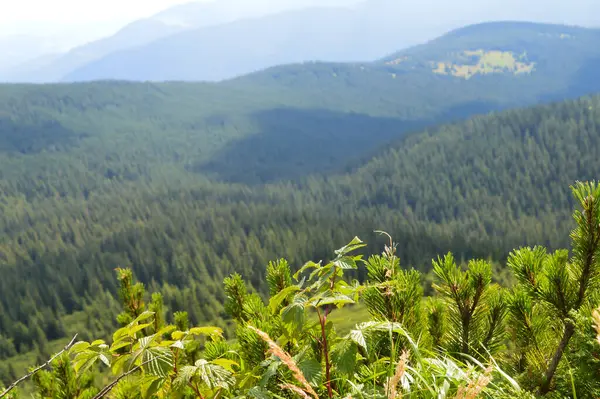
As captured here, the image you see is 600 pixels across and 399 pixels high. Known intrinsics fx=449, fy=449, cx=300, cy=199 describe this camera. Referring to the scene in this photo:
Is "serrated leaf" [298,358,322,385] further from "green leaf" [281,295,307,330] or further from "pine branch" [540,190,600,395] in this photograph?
"pine branch" [540,190,600,395]

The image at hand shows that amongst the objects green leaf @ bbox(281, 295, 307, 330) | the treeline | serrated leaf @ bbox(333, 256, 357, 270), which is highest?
serrated leaf @ bbox(333, 256, 357, 270)

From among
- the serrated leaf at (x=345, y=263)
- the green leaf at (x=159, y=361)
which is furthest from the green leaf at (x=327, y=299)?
the green leaf at (x=159, y=361)

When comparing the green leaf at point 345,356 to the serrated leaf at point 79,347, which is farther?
the serrated leaf at point 79,347

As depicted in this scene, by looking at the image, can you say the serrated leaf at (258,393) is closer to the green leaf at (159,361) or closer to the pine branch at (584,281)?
the green leaf at (159,361)

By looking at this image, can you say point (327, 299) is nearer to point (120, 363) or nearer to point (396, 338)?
point (396, 338)

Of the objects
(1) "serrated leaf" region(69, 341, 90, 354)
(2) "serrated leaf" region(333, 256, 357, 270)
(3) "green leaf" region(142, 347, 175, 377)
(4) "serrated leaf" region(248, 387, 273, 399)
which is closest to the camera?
(4) "serrated leaf" region(248, 387, 273, 399)

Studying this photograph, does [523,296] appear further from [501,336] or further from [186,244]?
[186,244]

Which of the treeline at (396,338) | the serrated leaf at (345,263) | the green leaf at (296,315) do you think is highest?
the serrated leaf at (345,263)

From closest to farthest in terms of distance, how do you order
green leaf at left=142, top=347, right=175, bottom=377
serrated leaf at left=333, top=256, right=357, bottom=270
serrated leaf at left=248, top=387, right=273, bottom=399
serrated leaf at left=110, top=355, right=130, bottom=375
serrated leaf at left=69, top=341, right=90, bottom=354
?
serrated leaf at left=248, top=387, right=273, bottom=399 → green leaf at left=142, top=347, right=175, bottom=377 → serrated leaf at left=333, top=256, right=357, bottom=270 → serrated leaf at left=110, top=355, right=130, bottom=375 → serrated leaf at left=69, top=341, right=90, bottom=354

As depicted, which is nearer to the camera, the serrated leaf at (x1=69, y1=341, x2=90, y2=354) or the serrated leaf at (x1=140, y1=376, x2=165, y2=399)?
the serrated leaf at (x1=140, y1=376, x2=165, y2=399)

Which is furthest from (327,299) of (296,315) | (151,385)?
(151,385)

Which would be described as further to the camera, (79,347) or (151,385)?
(79,347)

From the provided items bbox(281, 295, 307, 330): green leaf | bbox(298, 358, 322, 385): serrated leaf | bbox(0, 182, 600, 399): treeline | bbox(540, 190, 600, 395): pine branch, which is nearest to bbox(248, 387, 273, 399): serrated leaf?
bbox(0, 182, 600, 399): treeline

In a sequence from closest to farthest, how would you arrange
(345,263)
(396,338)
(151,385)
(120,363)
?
1. (151,385)
2. (345,263)
3. (120,363)
4. (396,338)
